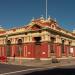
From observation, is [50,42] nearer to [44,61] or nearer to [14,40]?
[44,61]

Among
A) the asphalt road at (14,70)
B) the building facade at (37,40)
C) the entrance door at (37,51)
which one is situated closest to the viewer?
the asphalt road at (14,70)

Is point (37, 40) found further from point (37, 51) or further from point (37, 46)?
point (37, 51)

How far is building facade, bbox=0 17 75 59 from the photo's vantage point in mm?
43375

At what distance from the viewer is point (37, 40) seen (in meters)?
45.2

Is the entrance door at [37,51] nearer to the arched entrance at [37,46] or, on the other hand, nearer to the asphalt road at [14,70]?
the arched entrance at [37,46]

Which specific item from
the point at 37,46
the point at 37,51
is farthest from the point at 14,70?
the point at 37,51

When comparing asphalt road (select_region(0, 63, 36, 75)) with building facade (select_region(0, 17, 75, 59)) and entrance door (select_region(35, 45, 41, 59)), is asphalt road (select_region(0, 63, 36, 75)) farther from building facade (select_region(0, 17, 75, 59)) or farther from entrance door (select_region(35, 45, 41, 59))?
entrance door (select_region(35, 45, 41, 59))

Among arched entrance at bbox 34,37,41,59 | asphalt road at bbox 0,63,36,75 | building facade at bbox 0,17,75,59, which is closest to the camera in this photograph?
asphalt road at bbox 0,63,36,75

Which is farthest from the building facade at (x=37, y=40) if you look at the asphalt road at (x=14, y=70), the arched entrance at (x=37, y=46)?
the asphalt road at (x=14, y=70)

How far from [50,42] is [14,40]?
9716 millimetres

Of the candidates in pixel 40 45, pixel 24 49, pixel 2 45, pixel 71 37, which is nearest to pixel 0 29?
pixel 2 45

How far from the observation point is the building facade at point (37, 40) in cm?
4338

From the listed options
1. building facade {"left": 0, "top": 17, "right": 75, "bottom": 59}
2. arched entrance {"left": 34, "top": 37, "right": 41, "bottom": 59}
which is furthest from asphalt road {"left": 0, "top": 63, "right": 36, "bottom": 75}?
arched entrance {"left": 34, "top": 37, "right": 41, "bottom": 59}

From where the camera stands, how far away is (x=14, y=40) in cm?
4962
